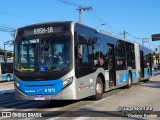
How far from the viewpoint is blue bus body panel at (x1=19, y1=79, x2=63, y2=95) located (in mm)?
12492

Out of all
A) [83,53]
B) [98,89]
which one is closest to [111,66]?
[98,89]

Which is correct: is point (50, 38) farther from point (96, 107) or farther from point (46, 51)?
point (96, 107)

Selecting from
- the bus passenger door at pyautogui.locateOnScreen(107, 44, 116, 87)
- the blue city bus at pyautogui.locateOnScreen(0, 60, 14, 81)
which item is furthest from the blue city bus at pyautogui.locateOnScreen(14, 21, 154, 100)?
the blue city bus at pyautogui.locateOnScreen(0, 60, 14, 81)

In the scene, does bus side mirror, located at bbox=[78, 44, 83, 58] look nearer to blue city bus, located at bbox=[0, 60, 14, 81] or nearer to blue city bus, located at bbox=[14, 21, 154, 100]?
blue city bus, located at bbox=[14, 21, 154, 100]

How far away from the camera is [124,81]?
20.1 metres

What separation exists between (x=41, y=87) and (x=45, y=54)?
3.96 ft

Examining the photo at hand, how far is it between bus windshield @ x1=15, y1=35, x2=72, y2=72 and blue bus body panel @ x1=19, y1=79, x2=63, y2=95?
1.46ft

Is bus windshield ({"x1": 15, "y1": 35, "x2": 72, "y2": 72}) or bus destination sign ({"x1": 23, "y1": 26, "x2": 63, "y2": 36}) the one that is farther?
bus destination sign ({"x1": 23, "y1": 26, "x2": 63, "y2": 36})

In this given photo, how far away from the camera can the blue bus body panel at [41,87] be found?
12.5 meters

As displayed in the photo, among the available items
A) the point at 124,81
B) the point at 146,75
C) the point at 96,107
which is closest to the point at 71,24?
the point at 96,107

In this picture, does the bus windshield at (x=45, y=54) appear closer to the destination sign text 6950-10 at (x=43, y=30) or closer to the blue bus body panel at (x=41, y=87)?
the destination sign text 6950-10 at (x=43, y=30)

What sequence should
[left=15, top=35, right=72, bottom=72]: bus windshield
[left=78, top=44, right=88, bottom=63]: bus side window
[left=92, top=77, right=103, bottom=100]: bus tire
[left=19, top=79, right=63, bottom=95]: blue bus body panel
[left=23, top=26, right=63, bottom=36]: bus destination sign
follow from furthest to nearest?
[left=92, top=77, right=103, bottom=100]: bus tire, [left=78, top=44, right=88, bottom=63]: bus side window, [left=23, top=26, right=63, bottom=36]: bus destination sign, [left=15, top=35, right=72, bottom=72]: bus windshield, [left=19, top=79, right=63, bottom=95]: blue bus body panel

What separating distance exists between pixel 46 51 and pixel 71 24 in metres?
1.36

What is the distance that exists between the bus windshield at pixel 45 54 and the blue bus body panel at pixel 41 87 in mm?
445
